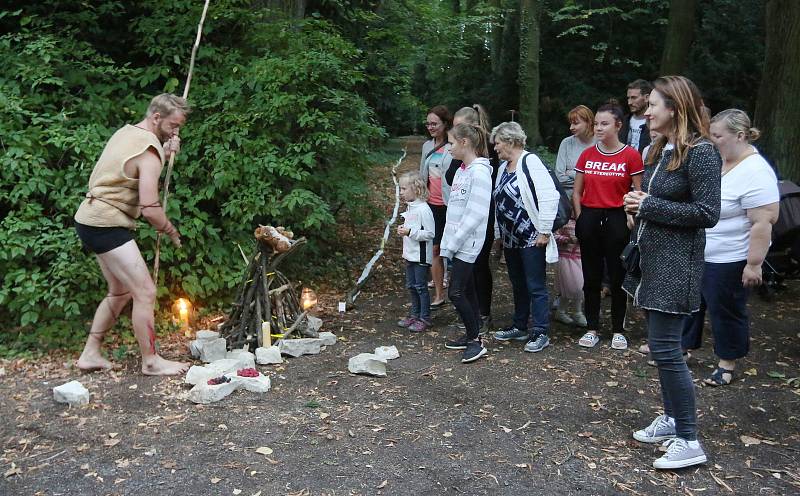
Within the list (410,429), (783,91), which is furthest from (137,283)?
(783,91)

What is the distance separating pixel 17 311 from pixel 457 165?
4034mm

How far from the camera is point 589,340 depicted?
572 centimetres

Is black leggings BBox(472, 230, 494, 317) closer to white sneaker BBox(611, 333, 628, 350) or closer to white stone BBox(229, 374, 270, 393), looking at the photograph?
white sneaker BBox(611, 333, 628, 350)

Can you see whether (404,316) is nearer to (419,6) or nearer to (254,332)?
(254,332)

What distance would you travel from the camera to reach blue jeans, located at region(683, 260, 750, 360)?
15.2 feet

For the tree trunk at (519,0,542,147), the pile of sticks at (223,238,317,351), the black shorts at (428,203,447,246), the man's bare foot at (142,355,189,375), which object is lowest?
the man's bare foot at (142,355,189,375)

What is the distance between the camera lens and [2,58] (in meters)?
6.07

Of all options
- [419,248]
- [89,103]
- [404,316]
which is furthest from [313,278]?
[89,103]

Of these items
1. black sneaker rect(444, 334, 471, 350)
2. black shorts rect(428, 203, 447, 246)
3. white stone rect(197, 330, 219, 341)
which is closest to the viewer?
white stone rect(197, 330, 219, 341)

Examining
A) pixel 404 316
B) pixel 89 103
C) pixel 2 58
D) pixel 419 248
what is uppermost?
pixel 2 58

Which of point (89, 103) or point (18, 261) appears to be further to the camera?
point (89, 103)

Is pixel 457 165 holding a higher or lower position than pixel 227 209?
higher

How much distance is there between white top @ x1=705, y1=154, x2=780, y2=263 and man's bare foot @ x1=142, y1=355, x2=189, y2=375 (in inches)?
155

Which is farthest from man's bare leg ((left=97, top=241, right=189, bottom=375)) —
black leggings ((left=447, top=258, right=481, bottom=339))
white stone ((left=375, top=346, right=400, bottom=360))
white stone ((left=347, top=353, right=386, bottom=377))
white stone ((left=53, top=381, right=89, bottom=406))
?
black leggings ((left=447, top=258, right=481, bottom=339))
